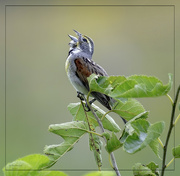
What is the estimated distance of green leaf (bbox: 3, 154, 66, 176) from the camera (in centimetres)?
82

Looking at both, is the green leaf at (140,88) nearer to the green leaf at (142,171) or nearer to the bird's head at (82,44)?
the green leaf at (142,171)

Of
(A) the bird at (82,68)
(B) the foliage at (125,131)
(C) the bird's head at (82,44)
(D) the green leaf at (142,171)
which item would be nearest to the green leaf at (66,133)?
(B) the foliage at (125,131)

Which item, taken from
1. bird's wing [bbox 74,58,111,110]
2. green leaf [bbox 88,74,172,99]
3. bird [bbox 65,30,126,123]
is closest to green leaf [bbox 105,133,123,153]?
green leaf [bbox 88,74,172,99]

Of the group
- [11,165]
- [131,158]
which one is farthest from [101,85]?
[131,158]

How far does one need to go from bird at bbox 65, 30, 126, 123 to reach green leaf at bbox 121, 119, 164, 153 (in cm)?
114

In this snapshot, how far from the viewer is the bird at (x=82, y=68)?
2158mm

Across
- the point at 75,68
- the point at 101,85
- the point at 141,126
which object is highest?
the point at 75,68

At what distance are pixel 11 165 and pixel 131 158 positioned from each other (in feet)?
11.8

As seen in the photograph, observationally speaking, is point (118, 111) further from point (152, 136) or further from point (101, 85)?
point (152, 136)

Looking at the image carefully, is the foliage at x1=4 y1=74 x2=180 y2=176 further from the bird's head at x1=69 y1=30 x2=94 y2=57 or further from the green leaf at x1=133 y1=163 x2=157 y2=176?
the bird's head at x1=69 y1=30 x2=94 y2=57

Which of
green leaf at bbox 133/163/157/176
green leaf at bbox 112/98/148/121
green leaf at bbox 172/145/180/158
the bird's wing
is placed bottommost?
green leaf at bbox 133/163/157/176

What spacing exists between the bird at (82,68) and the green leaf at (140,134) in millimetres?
1139

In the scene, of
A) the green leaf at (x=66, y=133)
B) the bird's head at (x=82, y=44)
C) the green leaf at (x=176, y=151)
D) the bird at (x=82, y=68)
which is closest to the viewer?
the green leaf at (x=176, y=151)

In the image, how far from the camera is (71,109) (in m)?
1.42
